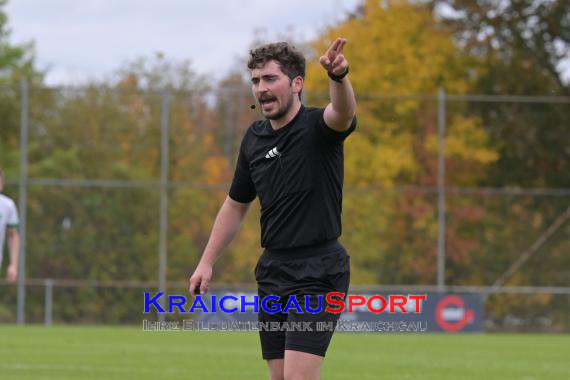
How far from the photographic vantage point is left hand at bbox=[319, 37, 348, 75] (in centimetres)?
517

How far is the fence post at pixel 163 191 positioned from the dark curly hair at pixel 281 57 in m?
17.3

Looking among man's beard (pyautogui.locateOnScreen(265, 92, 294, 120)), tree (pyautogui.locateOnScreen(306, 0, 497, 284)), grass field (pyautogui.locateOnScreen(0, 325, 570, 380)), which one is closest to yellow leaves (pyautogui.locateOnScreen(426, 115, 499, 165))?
tree (pyautogui.locateOnScreen(306, 0, 497, 284))

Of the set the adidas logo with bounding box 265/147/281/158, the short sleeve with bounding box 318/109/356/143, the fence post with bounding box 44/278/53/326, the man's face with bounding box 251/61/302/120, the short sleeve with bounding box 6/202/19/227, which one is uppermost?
the man's face with bounding box 251/61/302/120

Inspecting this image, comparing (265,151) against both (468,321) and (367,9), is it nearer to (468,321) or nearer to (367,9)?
(468,321)

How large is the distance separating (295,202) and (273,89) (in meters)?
0.60

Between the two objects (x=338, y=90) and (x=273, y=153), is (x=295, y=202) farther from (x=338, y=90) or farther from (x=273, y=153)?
(x=338, y=90)

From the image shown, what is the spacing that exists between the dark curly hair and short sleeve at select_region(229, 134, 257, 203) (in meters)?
0.56

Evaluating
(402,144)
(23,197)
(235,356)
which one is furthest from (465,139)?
(235,356)

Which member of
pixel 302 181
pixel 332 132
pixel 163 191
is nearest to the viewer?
pixel 332 132

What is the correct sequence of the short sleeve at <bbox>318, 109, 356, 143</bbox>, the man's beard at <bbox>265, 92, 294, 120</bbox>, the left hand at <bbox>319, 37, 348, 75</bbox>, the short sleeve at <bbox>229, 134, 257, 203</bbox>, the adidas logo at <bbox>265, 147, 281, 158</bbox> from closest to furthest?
the left hand at <bbox>319, 37, 348, 75</bbox> → the short sleeve at <bbox>318, 109, 356, 143</bbox> → the man's beard at <bbox>265, 92, 294, 120</bbox> → the adidas logo at <bbox>265, 147, 281, 158</bbox> → the short sleeve at <bbox>229, 134, 257, 203</bbox>

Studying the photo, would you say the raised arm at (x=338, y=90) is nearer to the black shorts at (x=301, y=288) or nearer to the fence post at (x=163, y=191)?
the black shorts at (x=301, y=288)

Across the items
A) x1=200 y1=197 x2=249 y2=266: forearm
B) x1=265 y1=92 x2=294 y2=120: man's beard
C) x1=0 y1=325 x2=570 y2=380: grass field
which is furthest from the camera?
x1=0 y1=325 x2=570 y2=380: grass field

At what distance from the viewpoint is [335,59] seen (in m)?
5.19

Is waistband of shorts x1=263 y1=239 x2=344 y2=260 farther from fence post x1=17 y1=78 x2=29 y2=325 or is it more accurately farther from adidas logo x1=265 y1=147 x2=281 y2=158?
fence post x1=17 y1=78 x2=29 y2=325
